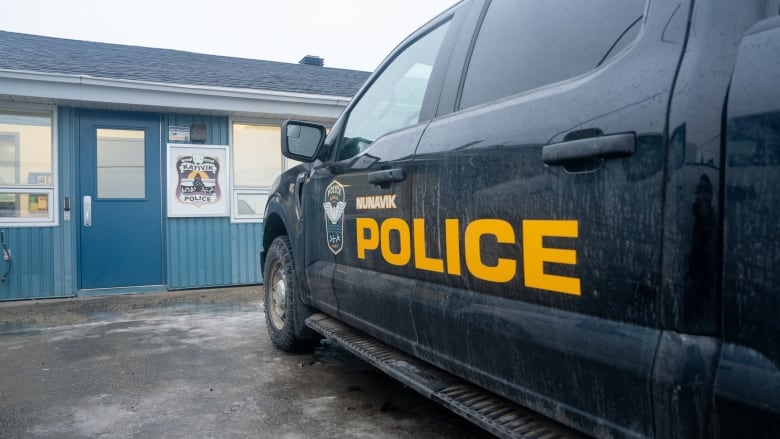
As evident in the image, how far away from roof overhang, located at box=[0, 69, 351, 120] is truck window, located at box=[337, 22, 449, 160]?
466cm

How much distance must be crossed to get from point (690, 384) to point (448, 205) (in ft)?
3.35

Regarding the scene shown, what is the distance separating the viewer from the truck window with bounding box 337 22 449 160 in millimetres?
2576

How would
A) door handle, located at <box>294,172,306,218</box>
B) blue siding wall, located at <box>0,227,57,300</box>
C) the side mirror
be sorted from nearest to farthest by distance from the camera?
the side mirror, door handle, located at <box>294,172,306,218</box>, blue siding wall, located at <box>0,227,57,300</box>

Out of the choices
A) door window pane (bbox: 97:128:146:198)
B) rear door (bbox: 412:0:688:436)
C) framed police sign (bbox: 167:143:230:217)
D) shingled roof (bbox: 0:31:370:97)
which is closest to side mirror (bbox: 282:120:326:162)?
rear door (bbox: 412:0:688:436)

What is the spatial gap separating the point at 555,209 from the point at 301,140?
7.58ft

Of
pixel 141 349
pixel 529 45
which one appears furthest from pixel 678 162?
pixel 141 349

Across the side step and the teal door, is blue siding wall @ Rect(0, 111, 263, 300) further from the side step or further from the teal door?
the side step

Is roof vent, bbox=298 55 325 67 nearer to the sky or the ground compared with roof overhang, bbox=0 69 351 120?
nearer to the sky

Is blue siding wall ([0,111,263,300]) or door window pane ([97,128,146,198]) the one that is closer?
blue siding wall ([0,111,263,300])

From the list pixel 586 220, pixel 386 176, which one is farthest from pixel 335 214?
pixel 586 220

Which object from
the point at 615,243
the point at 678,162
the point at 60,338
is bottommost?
the point at 60,338

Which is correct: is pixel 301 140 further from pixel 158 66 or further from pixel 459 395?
pixel 158 66

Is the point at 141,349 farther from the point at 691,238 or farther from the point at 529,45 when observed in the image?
the point at 691,238

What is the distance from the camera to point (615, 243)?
1.34 metres
